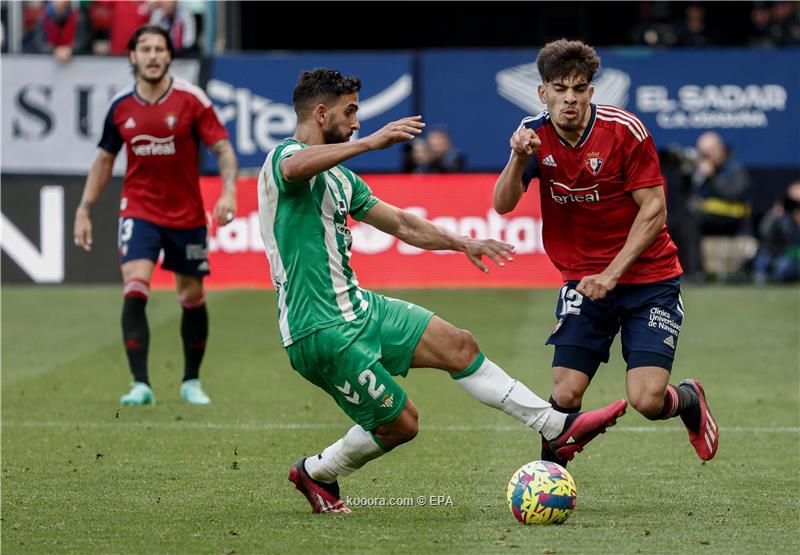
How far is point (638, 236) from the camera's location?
22.8ft

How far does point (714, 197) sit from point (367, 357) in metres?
13.5

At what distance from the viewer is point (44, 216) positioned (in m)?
18.0

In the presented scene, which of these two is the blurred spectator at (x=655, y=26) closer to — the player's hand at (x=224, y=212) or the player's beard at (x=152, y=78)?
the player's beard at (x=152, y=78)

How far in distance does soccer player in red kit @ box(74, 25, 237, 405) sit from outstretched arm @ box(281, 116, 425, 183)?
155 inches

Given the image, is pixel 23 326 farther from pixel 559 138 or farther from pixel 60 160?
pixel 559 138

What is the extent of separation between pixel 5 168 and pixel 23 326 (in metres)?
5.59

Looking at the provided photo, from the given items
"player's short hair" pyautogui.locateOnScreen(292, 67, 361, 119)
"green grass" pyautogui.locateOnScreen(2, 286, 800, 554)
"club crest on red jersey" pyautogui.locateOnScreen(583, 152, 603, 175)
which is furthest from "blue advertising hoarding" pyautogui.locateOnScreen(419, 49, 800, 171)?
"player's short hair" pyautogui.locateOnScreen(292, 67, 361, 119)

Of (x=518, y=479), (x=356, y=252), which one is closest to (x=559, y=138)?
(x=518, y=479)

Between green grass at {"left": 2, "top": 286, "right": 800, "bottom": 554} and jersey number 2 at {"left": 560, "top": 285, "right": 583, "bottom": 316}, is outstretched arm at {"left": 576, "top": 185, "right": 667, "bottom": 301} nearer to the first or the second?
jersey number 2 at {"left": 560, "top": 285, "right": 583, "bottom": 316}

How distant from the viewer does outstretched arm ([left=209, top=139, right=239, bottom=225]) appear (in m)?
9.91

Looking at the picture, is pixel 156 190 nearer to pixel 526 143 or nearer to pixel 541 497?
pixel 526 143

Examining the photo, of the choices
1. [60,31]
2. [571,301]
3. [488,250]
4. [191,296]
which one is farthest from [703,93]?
[488,250]

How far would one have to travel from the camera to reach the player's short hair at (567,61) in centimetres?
688

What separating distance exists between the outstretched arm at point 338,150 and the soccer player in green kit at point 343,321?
11 millimetres
